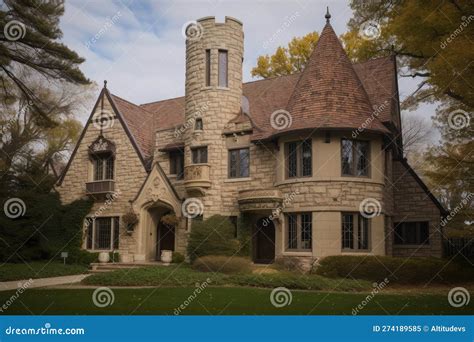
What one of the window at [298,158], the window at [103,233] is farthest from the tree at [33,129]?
the window at [298,158]

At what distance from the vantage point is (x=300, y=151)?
20.3m

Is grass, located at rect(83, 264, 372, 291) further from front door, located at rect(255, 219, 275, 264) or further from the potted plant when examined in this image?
the potted plant

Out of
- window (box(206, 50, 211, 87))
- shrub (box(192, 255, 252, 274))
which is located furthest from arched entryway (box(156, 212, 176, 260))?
window (box(206, 50, 211, 87))

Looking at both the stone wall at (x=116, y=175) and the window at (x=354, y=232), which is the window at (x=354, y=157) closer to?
the window at (x=354, y=232)

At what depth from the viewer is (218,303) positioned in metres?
11.7

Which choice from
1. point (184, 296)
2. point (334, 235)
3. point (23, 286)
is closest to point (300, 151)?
point (334, 235)

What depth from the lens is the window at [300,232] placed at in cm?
1967

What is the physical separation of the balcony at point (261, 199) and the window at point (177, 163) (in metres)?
5.18

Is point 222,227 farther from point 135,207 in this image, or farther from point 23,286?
point 23,286

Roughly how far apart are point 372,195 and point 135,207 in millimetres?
12310

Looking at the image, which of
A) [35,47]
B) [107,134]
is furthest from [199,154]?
[35,47]

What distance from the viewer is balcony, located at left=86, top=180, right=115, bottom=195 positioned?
2656 centimetres

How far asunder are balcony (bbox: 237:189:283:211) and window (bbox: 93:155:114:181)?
32.6 feet

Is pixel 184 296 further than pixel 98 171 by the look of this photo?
No
